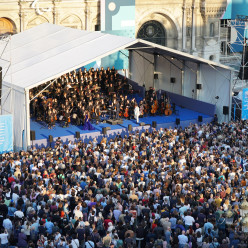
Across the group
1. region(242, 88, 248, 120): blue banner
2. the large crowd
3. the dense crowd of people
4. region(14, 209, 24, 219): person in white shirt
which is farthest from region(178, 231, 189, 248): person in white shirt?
region(242, 88, 248, 120): blue banner

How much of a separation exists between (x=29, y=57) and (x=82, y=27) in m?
15.1

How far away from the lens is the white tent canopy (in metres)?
31.2

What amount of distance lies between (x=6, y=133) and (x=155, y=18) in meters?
26.7

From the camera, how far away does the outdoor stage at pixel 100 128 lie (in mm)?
32406

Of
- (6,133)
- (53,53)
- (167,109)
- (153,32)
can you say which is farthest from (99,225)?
(153,32)

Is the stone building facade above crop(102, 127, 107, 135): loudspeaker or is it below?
above

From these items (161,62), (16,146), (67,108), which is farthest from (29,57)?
(161,62)

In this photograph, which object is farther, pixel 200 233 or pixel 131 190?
pixel 131 190

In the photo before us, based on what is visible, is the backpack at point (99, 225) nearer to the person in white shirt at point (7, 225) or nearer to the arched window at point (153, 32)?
the person in white shirt at point (7, 225)

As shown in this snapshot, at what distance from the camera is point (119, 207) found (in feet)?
66.3

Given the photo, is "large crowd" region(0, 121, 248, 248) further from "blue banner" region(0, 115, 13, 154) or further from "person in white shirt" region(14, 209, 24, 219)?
"blue banner" region(0, 115, 13, 154)

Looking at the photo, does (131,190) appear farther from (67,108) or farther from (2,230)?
(67,108)

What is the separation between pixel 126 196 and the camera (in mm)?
21203

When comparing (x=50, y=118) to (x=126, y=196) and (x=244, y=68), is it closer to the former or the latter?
(x=244, y=68)
